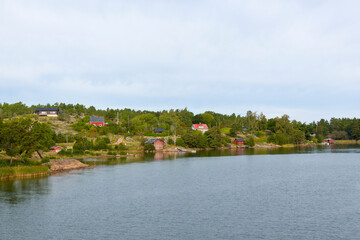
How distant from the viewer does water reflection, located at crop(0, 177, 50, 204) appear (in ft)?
139

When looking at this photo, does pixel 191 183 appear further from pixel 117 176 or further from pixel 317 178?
pixel 317 178

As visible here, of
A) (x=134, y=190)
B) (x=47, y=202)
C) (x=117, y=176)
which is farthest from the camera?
(x=117, y=176)

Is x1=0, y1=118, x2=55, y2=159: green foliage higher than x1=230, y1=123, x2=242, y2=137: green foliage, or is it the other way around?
x1=230, y1=123, x2=242, y2=137: green foliage

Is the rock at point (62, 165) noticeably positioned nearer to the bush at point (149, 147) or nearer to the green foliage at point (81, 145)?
the green foliage at point (81, 145)

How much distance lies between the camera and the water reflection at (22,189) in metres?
42.4

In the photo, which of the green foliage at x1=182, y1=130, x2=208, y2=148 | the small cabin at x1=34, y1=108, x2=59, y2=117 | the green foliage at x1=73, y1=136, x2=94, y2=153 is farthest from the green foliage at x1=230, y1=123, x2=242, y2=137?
the small cabin at x1=34, y1=108, x2=59, y2=117

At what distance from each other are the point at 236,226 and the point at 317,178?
35.8 metres

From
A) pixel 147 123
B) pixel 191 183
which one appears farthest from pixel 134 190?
pixel 147 123

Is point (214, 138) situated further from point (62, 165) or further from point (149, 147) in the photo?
point (62, 165)

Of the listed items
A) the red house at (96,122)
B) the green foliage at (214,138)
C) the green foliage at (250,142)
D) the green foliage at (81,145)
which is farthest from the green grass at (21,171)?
the green foliage at (250,142)

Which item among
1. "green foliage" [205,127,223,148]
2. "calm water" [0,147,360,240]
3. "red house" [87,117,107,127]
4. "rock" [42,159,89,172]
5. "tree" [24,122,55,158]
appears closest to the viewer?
"calm water" [0,147,360,240]

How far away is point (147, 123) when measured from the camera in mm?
179375

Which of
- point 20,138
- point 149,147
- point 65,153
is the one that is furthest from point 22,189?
point 149,147

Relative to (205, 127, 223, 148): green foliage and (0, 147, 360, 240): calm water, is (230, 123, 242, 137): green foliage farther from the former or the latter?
(0, 147, 360, 240): calm water
